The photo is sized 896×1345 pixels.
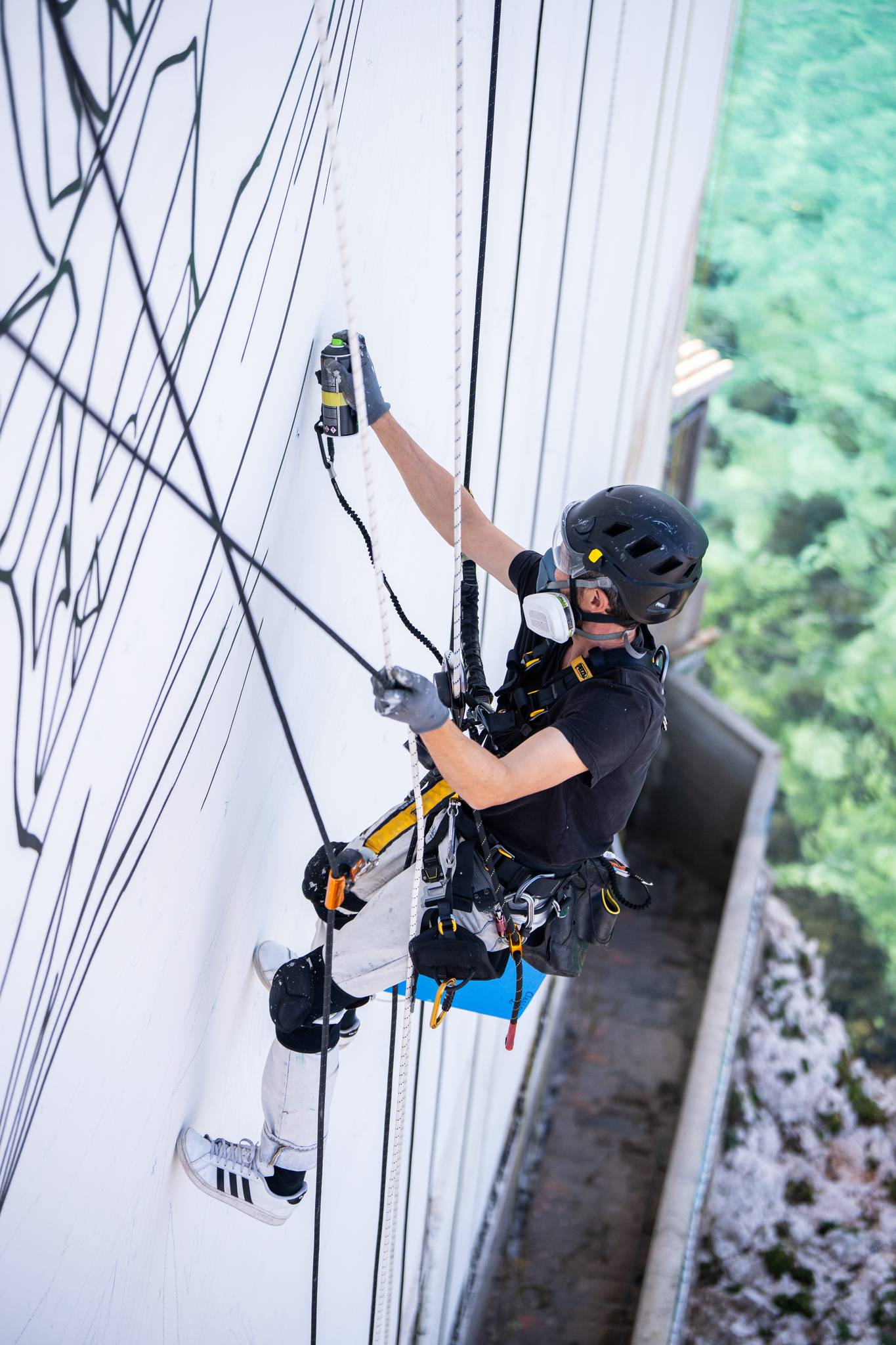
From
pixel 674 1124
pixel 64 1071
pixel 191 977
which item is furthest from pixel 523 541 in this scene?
pixel 674 1124

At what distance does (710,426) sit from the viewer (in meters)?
16.1

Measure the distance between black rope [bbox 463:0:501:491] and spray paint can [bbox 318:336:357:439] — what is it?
0.79 metres

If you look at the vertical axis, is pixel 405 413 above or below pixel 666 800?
above

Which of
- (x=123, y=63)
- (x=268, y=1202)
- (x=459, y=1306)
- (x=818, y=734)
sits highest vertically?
(x=123, y=63)

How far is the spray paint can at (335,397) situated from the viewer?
1.96 meters

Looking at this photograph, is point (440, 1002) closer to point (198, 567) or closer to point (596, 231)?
point (198, 567)

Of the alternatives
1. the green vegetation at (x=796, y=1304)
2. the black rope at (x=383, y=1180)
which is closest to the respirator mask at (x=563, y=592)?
the black rope at (x=383, y=1180)

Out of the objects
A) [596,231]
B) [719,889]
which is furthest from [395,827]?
[719,889]

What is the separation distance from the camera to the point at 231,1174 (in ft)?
7.00

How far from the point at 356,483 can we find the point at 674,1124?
21.2 ft

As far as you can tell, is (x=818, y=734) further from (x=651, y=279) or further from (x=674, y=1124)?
(x=651, y=279)

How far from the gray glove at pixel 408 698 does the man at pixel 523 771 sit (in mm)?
79

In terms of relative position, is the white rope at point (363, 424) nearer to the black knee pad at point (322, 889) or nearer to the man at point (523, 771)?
the man at point (523, 771)

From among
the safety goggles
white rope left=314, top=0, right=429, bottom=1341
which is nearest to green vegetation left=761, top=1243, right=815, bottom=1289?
white rope left=314, top=0, right=429, bottom=1341
